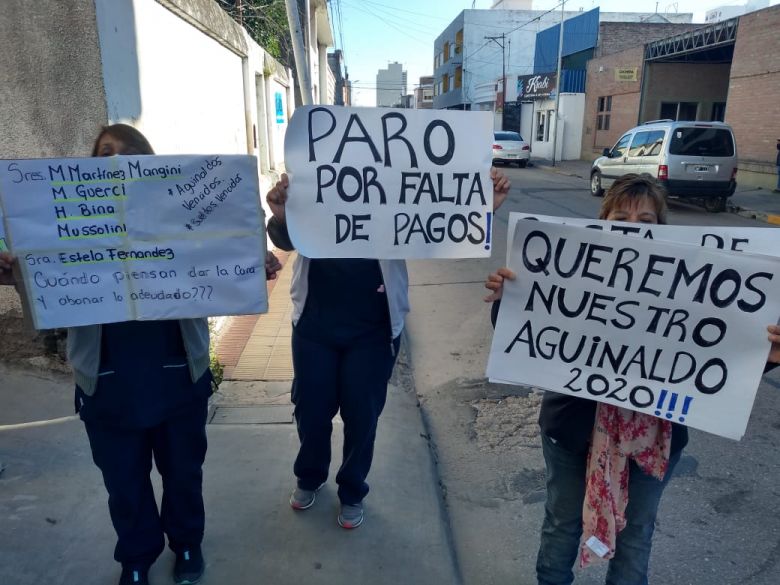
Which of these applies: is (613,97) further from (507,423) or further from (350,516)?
(350,516)

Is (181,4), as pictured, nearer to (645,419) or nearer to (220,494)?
(220,494)

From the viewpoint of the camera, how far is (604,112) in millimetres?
27906

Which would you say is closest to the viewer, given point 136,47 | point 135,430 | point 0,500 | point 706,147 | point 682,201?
point 135,430

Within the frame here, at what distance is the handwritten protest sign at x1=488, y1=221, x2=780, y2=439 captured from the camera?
1951 mm

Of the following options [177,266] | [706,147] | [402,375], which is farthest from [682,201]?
[177,266]

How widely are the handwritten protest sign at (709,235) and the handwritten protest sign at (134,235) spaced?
40.7 inches

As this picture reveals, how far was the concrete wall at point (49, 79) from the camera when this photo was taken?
3.50 m

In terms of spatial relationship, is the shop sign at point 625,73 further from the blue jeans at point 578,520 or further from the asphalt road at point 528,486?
the blue jeans at point 578,520

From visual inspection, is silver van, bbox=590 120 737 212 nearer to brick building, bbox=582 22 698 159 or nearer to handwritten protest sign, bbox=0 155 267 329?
handwritten protest sign, bbox=0 155 267 329

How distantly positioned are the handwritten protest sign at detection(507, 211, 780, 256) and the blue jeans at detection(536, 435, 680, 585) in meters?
0.75

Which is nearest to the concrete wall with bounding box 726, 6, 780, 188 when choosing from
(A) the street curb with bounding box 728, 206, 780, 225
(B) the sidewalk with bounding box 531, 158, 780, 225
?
(B) the sidewalk with bounding box 531, 158, 780, 225

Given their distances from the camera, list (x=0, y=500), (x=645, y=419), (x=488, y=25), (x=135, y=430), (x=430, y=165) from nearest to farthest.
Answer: (x=645, y=419) < (x=135, y=430) < (x=430, y=165) < (x=0, y=500) < (x=488, y=25)

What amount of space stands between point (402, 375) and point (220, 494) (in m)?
2.07

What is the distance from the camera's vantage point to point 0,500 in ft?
9.50
